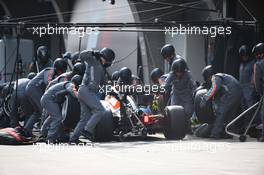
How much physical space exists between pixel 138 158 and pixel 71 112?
411 cm

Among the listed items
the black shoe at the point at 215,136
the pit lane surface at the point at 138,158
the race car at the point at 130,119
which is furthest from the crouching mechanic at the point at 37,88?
the black shoe at the point at 215,136

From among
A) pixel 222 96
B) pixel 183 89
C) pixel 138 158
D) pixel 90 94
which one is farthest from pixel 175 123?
pixel 138 158

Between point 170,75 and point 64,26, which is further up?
point 64,26

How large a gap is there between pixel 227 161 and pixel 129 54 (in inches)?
704

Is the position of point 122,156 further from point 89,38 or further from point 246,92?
point 89,38

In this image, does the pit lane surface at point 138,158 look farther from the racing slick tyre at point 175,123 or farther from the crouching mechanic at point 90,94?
the racing slick tyre at point 175,123

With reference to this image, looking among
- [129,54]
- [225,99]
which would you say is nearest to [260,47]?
[225,99]

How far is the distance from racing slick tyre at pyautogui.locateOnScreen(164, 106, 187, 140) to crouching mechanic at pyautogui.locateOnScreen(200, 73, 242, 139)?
98 centimetres

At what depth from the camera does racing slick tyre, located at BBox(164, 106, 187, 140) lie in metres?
15.0

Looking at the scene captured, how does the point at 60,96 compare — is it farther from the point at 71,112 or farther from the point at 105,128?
the point at 105,128

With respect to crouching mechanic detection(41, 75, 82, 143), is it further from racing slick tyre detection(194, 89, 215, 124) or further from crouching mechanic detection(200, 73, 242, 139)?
racing slick tyre detection(194, 89, 215, 124)

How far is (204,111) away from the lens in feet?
53.2

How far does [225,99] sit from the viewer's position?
52.1ft

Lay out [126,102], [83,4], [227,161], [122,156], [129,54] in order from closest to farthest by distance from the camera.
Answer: [227,161]
[122,156]
[126,102]
[129,54]
[83,4]
